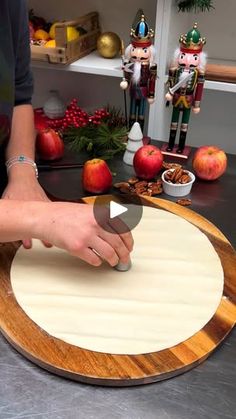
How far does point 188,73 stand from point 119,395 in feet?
2.23

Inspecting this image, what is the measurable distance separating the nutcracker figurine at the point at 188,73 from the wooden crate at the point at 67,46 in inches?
14.6

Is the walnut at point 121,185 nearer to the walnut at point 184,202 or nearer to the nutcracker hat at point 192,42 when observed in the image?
the walnut at point 184,202

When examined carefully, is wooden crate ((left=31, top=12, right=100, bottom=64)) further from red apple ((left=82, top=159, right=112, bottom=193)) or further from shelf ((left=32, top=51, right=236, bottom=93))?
red apple ((left=82, top=159, right=112, bottom=193))

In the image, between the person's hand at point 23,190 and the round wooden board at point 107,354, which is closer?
the round wooden board at point 107,354

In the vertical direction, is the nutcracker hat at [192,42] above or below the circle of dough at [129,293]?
above

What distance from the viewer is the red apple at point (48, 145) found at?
0.99 meters

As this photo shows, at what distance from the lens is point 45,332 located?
1.89 feet

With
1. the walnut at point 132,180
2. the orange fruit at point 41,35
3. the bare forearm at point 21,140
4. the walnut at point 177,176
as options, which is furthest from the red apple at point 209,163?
the orange fruit at point 41,35

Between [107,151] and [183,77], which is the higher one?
[183,77]

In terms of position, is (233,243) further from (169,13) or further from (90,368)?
(169,13)

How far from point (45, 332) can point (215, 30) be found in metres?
1.04

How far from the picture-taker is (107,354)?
55cm

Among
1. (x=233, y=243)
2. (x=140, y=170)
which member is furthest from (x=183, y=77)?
(x=233, y=243)

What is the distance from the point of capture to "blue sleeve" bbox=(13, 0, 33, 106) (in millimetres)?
851
